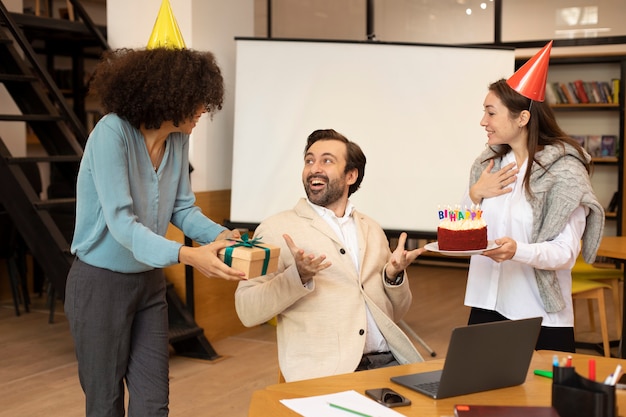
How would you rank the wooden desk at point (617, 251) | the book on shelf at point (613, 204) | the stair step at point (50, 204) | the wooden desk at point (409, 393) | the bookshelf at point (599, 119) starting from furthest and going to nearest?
the book on shelf at point (613, 204) → the bookshelf at point (599, 119) → the stair step at point (50, 204) → the wooden desk at point (617, 251) → the wooden desk at point (409, 393)

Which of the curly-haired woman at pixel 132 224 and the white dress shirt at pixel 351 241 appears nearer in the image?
the curly-haired woman at pixel 132 224

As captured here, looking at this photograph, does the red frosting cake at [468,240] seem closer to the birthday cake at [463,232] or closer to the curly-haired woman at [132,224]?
the birthday cake at [463,232]

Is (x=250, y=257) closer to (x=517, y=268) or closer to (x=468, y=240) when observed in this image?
(x=468, y=240)

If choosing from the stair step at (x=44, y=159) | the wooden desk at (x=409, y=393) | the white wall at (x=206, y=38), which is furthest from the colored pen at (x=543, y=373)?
the white wall at (x=206, y=38)

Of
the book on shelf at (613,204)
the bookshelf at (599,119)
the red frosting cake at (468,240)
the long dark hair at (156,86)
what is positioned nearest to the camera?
the long dark hair at (156,86)

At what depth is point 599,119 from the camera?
7629 mm

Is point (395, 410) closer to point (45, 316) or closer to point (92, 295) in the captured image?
point (92, 295)

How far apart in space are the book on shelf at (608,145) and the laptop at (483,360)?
6.19 m

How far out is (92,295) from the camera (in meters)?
2.25

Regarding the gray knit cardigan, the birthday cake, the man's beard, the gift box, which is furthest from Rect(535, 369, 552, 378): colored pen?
the man's beard

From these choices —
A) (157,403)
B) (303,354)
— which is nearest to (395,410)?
(303,354)

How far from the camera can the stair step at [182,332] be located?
447 cm

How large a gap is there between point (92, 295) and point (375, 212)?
8.00ft

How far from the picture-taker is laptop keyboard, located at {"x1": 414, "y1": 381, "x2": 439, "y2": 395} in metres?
1.73
